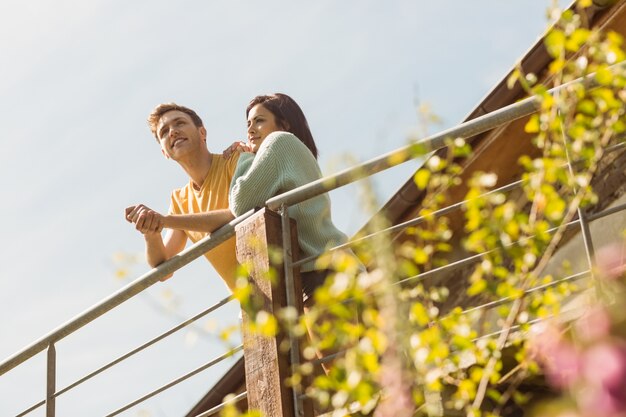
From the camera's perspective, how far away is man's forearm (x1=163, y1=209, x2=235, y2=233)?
3.94 m

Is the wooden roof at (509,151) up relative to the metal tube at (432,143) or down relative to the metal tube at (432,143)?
up

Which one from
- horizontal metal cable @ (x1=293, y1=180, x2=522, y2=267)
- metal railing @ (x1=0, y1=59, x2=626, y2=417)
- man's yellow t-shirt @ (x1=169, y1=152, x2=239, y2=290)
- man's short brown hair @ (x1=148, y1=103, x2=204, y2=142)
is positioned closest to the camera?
horizontal metal cable @ (x1=293, y1=180, x2=522, y2=267)

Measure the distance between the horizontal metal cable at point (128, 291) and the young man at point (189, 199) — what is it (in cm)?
8

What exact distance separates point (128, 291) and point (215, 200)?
0.60 meters

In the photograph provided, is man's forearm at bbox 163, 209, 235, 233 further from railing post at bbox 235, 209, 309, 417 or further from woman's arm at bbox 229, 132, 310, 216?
railing post at bbox 235, 209, 309, 417

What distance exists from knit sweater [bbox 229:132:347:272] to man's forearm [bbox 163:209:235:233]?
0.33 ft

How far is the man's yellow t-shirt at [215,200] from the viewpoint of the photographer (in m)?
4.25

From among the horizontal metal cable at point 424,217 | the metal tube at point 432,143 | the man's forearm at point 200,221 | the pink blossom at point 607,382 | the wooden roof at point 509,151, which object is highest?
the wooden roof at point 509,151

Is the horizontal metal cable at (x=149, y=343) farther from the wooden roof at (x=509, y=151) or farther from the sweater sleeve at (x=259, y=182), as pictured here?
the wooden roof at (x=509, y=151)

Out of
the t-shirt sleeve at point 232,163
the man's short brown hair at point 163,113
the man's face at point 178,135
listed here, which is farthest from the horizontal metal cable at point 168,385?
the man's short brown hair at point 163,113

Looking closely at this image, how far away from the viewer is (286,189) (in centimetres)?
387

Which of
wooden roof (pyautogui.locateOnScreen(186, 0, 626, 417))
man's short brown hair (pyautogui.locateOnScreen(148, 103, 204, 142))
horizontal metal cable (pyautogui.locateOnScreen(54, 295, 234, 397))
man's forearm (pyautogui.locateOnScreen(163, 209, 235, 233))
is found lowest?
horizontal metal cable (pyautogui.locateOnScreen(54, 295, 234, 397))

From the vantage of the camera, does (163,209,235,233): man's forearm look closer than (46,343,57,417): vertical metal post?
Yes

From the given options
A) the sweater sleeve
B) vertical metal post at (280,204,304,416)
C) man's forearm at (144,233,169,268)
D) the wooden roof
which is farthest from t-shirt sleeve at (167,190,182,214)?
the wooden roof
